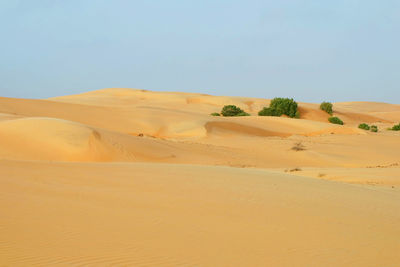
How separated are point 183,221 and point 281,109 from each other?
129ft

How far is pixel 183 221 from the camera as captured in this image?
237 inches

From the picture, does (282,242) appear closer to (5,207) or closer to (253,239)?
(253,239)

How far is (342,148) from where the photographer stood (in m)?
22.6

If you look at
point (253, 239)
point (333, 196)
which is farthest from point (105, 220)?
point (333, 196)

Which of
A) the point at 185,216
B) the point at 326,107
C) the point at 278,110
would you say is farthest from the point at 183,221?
the point at 326,107

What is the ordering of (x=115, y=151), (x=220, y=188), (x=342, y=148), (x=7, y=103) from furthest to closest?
(x=7, y=103) → (x=342, y=148) → (x=115, y=151) → (x=220, y=188)

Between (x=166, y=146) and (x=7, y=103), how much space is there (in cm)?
1680

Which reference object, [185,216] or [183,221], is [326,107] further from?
[183,221]

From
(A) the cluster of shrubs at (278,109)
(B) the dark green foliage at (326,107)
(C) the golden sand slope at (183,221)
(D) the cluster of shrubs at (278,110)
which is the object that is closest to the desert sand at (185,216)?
(C) the golden sand slope at (183,221)

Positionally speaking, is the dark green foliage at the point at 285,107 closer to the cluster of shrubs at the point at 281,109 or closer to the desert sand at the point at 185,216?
the cluster of shrubs at the point at 281,109

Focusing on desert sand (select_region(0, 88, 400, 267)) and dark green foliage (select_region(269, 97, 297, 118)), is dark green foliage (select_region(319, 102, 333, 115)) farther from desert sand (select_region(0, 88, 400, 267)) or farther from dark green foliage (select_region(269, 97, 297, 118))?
desert sand (select_region(0, 88, 400, 267))

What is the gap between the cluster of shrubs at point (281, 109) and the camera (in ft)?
145

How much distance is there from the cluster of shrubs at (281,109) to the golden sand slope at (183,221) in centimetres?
3474

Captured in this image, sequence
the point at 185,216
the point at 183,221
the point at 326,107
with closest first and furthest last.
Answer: the point at 183,221
the point at 185,216
the point at 326,107
